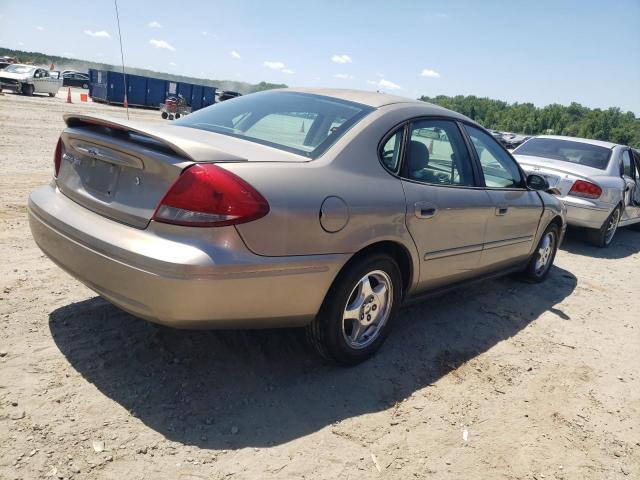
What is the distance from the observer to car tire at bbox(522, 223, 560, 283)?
5.11 meters

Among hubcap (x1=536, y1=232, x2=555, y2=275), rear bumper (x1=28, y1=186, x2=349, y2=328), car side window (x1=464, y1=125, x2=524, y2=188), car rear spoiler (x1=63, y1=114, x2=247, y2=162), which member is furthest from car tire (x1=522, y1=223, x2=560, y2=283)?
car rear spoiler (x1=63, y1=114, x2=247, y2=162)

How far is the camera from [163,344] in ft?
9.97

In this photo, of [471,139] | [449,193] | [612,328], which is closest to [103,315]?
[449,193]

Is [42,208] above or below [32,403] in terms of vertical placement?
above

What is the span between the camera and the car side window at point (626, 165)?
802cm

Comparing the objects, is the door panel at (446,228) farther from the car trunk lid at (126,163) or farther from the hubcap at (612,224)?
→ the hubcap at (612,224)

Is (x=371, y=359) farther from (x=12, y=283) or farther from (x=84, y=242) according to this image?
(x=12, y=283)

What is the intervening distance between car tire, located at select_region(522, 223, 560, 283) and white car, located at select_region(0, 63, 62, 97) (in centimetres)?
3001

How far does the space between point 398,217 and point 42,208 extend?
6.61 ft

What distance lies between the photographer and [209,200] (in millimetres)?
2256

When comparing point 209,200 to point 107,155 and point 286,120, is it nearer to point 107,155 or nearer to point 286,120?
point 107,155

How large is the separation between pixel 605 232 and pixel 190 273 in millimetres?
7097

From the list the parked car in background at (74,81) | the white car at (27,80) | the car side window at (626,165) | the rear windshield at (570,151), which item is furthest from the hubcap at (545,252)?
the parked car in background at (74,81)

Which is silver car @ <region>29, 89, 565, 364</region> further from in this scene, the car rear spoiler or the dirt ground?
the dirt ground
